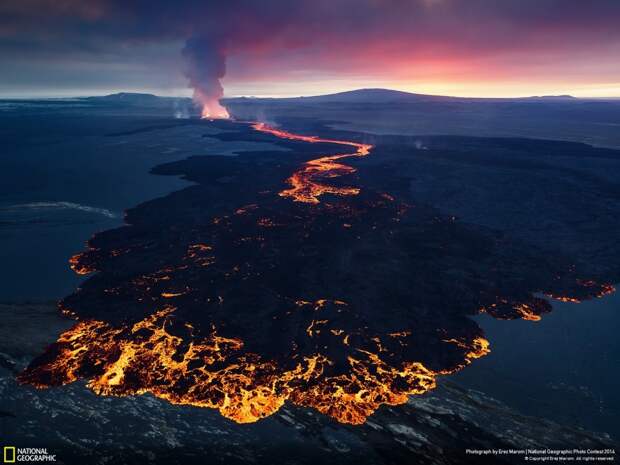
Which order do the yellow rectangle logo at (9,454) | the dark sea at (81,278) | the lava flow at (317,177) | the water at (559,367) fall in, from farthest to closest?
the lava flow at (317,177) < the dark sea at (81,278) < the water at (559,367) < the yellow rectangle logo at (9,454)

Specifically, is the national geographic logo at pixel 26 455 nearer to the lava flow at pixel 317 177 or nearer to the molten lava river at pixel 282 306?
the molten lava river at pixel 282 306

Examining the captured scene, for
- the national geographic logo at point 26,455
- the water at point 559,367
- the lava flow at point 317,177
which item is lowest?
the water at point 559,367

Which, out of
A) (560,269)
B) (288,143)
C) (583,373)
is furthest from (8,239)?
(288,143)

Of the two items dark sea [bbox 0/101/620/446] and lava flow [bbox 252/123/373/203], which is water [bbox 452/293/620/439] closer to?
dark sea [bbox 0/101/620/446]

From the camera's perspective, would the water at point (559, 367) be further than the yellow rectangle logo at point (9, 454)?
Yes

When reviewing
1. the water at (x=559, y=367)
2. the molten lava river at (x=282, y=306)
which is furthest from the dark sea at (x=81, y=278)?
the molten lava river at (x=282, y=306)

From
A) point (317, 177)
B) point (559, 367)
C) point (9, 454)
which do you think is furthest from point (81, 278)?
point (317, 177)

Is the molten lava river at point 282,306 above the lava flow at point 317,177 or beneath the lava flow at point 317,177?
beneath

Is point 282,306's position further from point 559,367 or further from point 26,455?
point 559,367

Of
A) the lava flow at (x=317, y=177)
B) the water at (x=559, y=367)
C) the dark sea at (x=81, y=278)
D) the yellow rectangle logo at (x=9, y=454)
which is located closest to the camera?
the yellow rectangle logo at (x=9, y=454)
